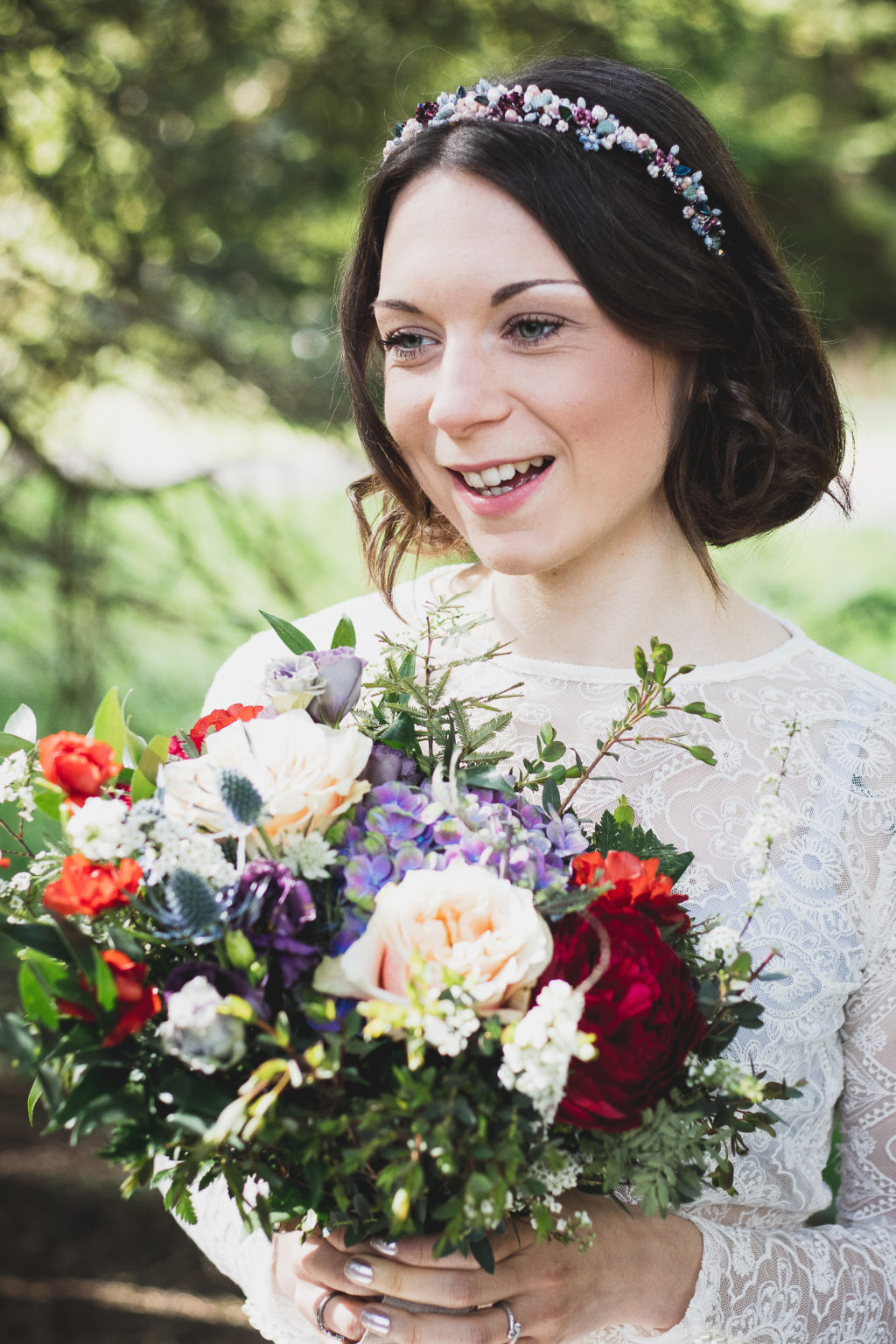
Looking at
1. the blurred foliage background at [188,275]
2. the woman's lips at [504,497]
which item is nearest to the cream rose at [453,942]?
the woman's lips at [504,497]

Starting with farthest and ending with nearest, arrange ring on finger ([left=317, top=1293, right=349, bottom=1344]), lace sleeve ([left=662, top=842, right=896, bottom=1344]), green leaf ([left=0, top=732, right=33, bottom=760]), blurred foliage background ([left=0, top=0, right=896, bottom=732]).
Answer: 1. blurred foliage background ([left=0, top=0, right=896, bottom=732])
2. lace sleeve ([left=662, top=842, right=896, bottom=1344])
3. ring on finger ([left=317, top=1293, right=349, bottom=1344])
4. green leaf ([left=0, top=732, right=33, bottom=760])

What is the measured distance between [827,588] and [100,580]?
13.3 ft

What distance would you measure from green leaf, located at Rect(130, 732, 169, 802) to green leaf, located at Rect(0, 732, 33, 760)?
16 centimetres

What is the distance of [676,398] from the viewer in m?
1.88

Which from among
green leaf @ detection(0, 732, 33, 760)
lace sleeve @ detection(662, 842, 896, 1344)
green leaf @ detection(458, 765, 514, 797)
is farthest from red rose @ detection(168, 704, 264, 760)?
lace sleeve @ detection(662, 842, 896, 1344)

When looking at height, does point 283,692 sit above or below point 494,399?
below

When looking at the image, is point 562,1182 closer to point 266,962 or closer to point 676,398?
point 266,962

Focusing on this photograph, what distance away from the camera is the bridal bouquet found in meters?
1.00

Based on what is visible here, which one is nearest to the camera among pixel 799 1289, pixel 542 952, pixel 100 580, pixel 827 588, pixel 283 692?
pixel 542 952

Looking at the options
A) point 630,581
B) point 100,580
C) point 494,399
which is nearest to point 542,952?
point 494,399

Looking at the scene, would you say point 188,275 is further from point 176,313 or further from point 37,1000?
point 37,1000

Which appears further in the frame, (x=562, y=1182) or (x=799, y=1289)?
(x=799, y=1289)

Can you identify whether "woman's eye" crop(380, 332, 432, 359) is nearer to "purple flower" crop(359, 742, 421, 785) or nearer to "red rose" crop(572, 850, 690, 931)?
"purple flower" crop(359, 742, 421, 785)

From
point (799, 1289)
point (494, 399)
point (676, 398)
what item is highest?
point (676, 398)
